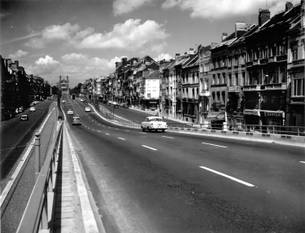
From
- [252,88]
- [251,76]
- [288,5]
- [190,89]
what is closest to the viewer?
[288,5]

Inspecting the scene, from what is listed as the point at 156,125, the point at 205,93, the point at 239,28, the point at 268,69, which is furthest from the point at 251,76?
the point at 205,93

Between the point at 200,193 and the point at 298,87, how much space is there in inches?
1419

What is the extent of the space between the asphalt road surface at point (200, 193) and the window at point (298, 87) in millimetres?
26689

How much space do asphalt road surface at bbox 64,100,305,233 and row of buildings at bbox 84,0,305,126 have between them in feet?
95.2

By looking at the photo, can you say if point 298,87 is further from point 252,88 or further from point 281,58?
point 252,88

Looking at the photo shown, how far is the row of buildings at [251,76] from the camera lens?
145ft

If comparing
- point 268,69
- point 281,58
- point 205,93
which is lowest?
point 205,93

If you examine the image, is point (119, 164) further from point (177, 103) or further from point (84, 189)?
point (177, 103)

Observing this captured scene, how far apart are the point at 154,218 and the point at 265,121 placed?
45.4m

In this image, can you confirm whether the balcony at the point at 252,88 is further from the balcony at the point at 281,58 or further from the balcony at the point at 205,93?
the balcony at the point at 205,93

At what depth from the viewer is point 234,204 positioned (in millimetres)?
9203

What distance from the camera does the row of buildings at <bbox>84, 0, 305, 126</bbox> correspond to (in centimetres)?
4412

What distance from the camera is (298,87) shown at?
42969 mm

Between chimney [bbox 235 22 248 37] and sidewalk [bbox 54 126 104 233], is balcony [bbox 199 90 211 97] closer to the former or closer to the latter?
chimney [bbox 235 22 248 37]
